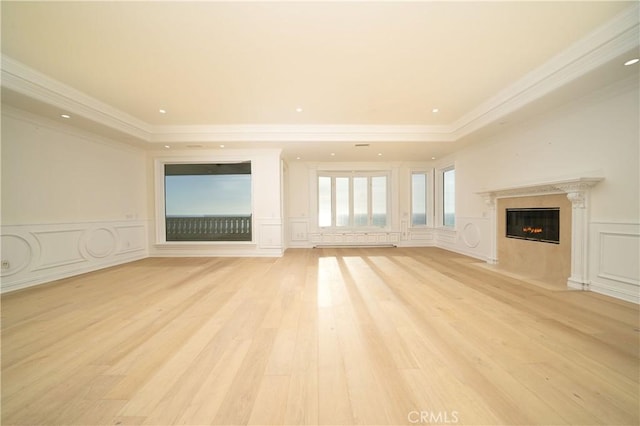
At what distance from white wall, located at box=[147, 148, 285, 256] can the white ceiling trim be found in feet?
2.63

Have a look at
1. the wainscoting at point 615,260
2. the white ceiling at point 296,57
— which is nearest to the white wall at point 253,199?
the white ceiling at point 296,57

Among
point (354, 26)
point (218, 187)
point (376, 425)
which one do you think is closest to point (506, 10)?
point (354, 26)

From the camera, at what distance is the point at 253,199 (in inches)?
245

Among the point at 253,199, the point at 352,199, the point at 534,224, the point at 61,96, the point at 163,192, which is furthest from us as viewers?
the point at 352,199

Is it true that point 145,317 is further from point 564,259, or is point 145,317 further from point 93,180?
point 564,259

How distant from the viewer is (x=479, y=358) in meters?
1.82

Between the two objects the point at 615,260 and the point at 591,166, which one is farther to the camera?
the point at 591,166

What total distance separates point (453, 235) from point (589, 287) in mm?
3374

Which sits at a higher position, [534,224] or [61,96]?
[61,96]

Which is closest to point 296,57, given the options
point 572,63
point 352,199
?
point 572,63

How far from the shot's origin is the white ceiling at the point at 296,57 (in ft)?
7.59

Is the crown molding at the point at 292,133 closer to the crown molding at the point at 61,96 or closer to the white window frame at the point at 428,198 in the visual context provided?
the crown molding at the point at 61,96

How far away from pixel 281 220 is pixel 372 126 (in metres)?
3.17

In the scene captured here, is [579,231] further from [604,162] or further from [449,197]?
[449,197]
